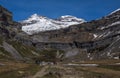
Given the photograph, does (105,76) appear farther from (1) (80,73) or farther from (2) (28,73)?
(2) (28,73)

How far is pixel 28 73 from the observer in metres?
97.1

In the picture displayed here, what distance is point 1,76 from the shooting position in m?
96.6

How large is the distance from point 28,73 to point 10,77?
634 cm

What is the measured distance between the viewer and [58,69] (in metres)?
101

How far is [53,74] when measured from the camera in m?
95.4

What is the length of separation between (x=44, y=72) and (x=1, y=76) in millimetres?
13407

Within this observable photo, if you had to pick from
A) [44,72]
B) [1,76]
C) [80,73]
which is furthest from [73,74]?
[1,76]

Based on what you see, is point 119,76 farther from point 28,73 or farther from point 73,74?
point 28,73

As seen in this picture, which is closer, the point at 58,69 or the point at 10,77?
the point at 10,77

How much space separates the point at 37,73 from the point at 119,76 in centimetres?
2612

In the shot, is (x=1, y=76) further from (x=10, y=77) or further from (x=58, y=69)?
(x=58, y=69)

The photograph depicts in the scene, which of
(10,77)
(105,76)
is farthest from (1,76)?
(105,76)

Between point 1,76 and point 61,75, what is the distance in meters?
18.6

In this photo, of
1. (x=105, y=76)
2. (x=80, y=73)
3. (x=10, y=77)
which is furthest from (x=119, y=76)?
(x=10, y=77)
